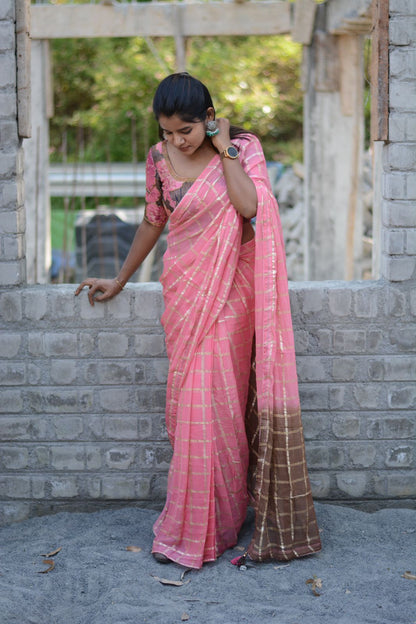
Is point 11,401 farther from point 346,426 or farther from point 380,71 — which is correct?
point 380,71

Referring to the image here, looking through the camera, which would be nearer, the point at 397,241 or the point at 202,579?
the point at 202,579

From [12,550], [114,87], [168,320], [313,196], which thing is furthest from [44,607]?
[114,87]

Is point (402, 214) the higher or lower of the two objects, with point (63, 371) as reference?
higher

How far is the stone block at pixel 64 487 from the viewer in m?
4.01

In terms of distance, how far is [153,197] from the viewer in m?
3.51

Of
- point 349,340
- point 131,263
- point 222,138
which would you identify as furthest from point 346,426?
point 222,138

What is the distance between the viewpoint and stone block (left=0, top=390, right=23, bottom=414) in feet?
13.0

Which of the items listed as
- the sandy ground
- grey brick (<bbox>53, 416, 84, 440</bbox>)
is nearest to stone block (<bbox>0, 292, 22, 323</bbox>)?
grey brick (<bbox>53, 416, 84, 440</bbox>)

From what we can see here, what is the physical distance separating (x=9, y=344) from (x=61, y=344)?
0.81ft

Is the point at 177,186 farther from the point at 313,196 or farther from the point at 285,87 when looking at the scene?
the point at 285,87

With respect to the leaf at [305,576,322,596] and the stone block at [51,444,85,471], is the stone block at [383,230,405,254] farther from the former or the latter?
the stone block at [51,444,85,471]

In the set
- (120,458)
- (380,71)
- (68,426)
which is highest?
(380,71)

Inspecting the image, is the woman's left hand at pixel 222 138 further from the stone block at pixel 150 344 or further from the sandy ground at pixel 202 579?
the sandy ground at pixel 202 579

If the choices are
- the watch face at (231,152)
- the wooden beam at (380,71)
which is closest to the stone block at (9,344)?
the watch face at (231,152)
